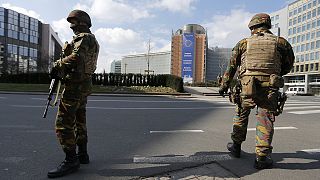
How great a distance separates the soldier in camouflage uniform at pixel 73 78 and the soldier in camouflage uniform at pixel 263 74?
6.85 ft

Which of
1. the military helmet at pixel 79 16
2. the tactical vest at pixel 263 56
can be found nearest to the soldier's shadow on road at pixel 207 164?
the tactical vest at pixel 263 56

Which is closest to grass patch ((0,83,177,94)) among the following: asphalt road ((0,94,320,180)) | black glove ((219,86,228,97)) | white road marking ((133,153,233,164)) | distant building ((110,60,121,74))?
asphalt road ((0,94,320,180))

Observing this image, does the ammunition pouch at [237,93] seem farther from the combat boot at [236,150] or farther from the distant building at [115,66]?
the distant building at [115,66]

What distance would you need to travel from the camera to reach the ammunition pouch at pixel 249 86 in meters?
3.74

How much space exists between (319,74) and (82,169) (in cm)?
8558

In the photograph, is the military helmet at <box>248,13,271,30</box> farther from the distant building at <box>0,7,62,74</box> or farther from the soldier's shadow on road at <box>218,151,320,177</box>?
the distant building at <box>0,7,62,74</box>

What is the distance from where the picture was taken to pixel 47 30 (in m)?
Answer: 93.2

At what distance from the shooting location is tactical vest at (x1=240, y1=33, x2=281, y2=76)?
12.4ft

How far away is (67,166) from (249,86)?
2.55m

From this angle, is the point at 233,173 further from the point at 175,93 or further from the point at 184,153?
the point at 175,93

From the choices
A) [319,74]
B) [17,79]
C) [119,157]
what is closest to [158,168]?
[119,157]

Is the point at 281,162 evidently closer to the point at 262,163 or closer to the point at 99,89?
the point at 262,163

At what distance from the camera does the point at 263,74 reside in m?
3.81

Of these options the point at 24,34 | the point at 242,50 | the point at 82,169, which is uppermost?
the point at 24,34
